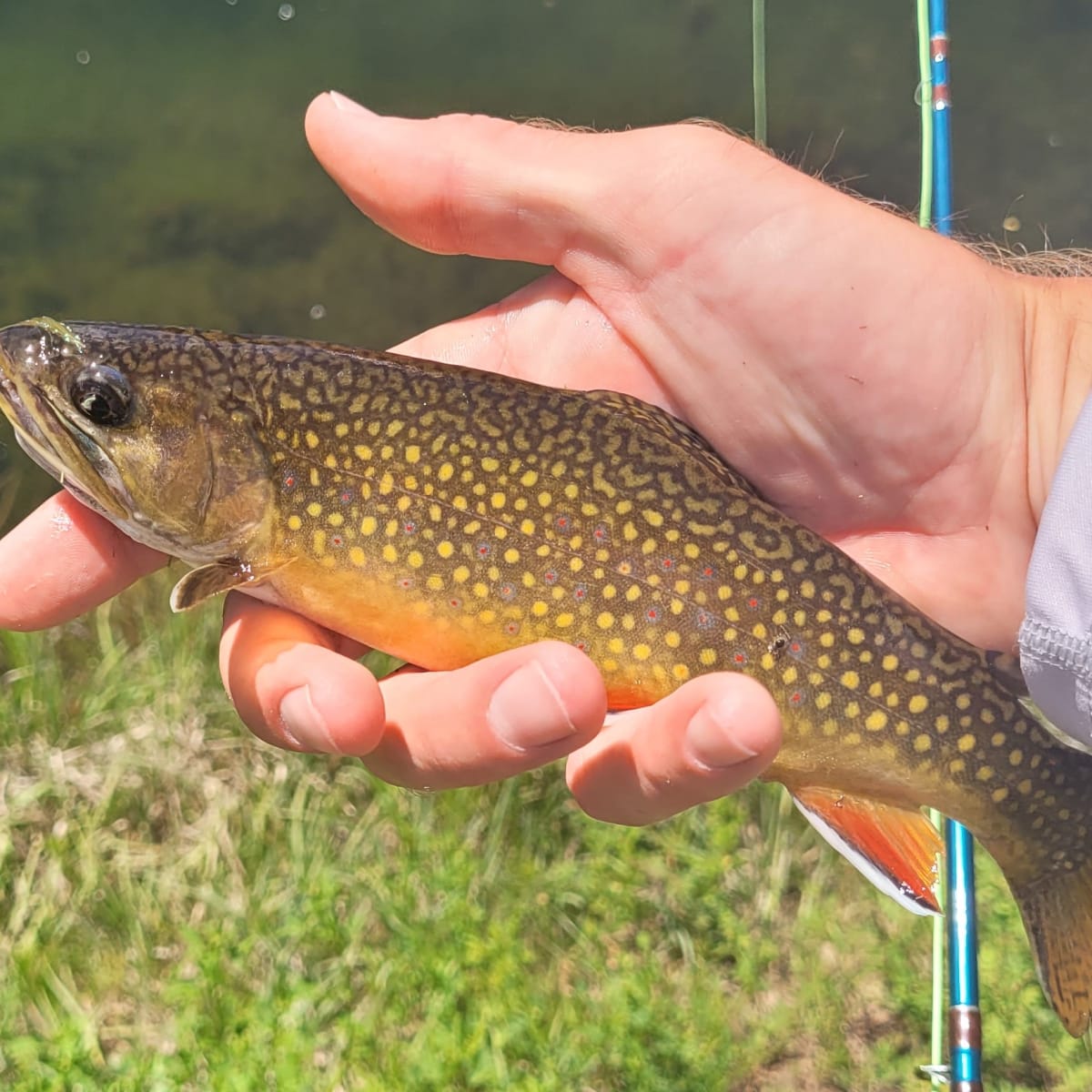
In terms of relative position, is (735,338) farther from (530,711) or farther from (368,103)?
(368,103)

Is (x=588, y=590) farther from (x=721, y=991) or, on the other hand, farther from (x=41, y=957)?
(x=41, y=957)

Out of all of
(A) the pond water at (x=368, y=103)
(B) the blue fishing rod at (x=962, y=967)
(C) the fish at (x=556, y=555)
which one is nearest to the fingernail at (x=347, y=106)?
(C) the fish at (x=556, y=555)

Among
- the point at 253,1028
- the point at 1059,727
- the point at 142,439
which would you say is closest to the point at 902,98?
the point at 1059,727

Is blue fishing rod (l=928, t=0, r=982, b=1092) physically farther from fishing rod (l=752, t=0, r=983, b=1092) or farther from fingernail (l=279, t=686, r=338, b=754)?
fingernail (l=279, t=686, r=338, b=754)

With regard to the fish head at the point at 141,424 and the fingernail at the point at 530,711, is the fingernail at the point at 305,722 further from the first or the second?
the fish head at the point at 141,424

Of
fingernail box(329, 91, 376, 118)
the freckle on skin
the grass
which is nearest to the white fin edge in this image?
→ the grass

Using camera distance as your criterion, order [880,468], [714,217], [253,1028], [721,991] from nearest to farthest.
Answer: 1. [714,217]
2. [880,468]
3. [253,1028]
4. [721,991]

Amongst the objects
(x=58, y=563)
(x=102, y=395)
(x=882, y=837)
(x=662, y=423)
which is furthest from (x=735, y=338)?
(x=58, y=563)
